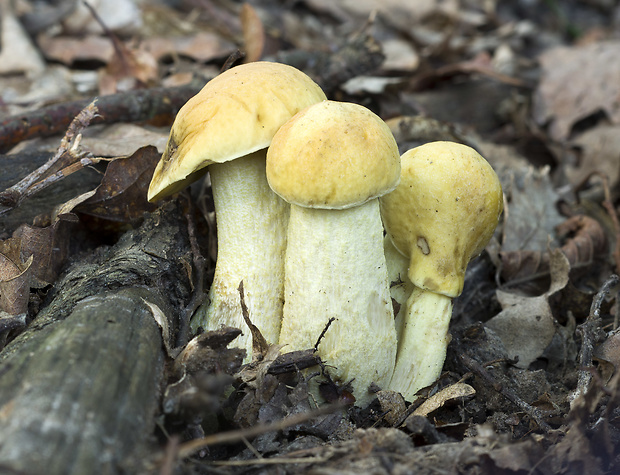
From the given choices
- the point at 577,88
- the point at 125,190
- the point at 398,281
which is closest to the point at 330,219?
the point at 398,281

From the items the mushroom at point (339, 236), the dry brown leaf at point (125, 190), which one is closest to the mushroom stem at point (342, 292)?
the mushroom at point (339, 236)

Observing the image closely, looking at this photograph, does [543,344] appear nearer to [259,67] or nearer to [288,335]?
[288,335]

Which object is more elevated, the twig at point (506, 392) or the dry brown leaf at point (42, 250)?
the dry brown leaf at point (42, 250)

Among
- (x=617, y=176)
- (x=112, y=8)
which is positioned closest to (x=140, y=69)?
(x=112, y=8)

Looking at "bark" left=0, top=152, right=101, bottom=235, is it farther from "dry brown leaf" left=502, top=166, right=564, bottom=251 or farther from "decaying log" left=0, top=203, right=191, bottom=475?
"dry brown leaf" left=502, top=166, right=564, bottom=251

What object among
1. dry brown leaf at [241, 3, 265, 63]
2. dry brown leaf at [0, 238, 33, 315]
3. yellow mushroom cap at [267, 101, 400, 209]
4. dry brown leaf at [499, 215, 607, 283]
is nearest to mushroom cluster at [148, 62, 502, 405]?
yellow mushroom cap at [267, 101, 400, 209]

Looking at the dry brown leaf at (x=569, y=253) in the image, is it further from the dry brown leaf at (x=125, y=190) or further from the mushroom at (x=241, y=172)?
the dry brown leaf at (x=125, y=190)
